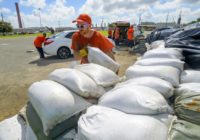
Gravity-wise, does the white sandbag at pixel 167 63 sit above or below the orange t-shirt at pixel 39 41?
above

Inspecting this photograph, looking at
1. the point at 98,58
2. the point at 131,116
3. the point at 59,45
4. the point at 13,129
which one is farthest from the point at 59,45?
the point at 131,116

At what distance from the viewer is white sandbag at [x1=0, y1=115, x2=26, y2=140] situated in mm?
2039

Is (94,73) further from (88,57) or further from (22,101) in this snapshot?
(22,101)

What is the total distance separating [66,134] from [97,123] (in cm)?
54

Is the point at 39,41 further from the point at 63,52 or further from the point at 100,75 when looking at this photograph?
the point at 100,75

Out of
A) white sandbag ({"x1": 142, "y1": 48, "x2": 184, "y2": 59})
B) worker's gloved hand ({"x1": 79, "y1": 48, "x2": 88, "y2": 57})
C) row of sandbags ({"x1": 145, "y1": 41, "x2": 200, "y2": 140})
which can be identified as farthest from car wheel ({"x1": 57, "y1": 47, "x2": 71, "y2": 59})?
row of sandbags ({"x1": 145, "y1": 41, "x2": 200, "y2": 140})

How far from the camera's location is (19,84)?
15.7 feet

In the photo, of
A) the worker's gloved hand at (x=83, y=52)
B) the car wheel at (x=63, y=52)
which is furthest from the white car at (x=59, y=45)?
the worker's gloved hand at (x=83, y=52)

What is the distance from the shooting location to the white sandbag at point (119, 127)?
1085mm

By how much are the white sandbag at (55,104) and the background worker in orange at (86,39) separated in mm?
905

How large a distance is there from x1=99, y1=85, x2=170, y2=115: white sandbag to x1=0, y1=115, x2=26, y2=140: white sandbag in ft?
3.84

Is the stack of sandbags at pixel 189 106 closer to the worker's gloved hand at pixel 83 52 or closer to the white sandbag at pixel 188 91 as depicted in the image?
the white sandbag at pixel 188 91

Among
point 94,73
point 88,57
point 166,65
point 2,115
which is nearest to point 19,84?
point 2,115

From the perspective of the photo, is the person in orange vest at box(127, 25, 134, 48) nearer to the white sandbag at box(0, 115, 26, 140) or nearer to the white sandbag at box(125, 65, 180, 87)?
the white sandbag at box(125, 65, 180, 87)
